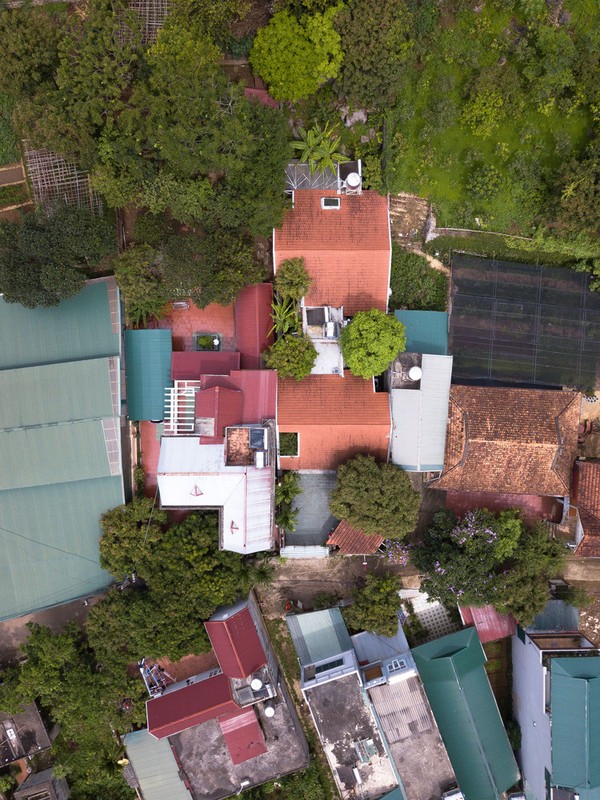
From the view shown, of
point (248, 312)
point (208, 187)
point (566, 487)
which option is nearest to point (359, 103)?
point (208, 187)

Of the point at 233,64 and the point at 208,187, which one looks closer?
the point at 208,187

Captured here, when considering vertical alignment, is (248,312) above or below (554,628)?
above

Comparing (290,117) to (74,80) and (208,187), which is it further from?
(74,80)

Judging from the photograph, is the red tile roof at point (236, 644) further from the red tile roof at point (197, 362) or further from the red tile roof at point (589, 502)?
the red tile roof at point (589, 502)

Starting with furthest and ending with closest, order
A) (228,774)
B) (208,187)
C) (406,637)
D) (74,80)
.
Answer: (406,637) < (228,774) < (208,187) < (74,80)

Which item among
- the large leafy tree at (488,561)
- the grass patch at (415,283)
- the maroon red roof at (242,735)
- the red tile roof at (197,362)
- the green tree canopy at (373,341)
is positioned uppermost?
the grass patch at (415,283)

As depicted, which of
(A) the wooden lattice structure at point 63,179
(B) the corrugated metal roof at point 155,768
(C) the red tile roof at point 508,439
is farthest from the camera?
(C) the red tile roof at point 508,439

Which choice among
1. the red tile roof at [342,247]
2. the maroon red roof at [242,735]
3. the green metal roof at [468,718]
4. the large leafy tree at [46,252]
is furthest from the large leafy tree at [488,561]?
the large leafy tree at [46,252]
